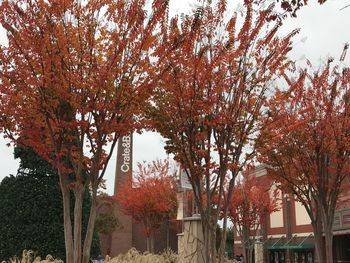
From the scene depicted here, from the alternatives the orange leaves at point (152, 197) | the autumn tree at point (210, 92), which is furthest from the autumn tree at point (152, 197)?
the autumn tree at point (210, 92)

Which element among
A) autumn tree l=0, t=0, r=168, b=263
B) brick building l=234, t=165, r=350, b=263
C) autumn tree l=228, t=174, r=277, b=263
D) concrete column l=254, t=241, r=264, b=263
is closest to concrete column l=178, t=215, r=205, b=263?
autumn tree l=0, t=0, r=168, b=263

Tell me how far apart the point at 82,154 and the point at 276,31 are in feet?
16.2

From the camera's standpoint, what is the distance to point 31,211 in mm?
15922

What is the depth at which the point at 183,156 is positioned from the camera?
10375 millimetres

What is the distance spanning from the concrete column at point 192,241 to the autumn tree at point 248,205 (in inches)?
672

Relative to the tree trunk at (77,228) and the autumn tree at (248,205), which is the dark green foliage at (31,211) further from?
the autumn tree at (248,205)

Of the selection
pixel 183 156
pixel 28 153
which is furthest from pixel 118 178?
pixel 183 156

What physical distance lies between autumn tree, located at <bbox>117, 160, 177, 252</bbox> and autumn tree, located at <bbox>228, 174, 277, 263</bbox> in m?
5.15

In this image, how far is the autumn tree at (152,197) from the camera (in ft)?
119

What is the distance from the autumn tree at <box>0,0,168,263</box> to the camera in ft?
29.3

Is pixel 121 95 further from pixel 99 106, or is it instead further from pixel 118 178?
pixel 118 178

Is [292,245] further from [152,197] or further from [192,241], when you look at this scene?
[192,241]

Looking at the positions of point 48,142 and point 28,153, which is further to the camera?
point 28,153

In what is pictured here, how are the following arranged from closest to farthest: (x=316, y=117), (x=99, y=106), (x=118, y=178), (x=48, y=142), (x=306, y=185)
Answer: (x=99, y=106) → (x=48, y=142) → (x=316, y=117) → (x=306, y=185) → (x=118, y=178)
